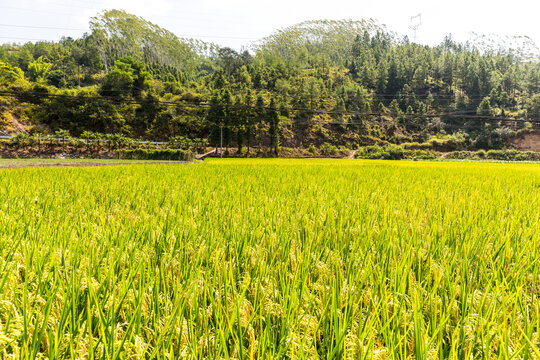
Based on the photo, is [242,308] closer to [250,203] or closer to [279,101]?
[250,203]

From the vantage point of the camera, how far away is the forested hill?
148 ft

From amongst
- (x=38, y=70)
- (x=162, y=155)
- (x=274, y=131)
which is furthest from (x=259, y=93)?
(x=38, y=70)

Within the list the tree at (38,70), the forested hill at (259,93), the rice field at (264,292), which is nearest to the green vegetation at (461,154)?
the forested hill at (259,93)

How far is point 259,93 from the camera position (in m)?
53.8

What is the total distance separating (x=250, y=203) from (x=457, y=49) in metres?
146

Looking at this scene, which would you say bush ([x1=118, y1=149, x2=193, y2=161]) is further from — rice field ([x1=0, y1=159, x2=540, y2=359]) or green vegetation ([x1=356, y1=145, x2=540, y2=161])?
green vegetation ([x1=356, y1=145, x2=540, y2=161])

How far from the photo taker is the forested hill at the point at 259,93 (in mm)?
44969

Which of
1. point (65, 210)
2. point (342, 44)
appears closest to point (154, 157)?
point (65, 210)

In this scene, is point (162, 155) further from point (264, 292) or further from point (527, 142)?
point (527, 142)

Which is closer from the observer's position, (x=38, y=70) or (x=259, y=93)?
(x=259, y=93)

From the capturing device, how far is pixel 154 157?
2783 centimetres

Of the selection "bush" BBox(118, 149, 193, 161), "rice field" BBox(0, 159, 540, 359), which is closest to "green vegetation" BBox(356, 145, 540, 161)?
"bush" BBox(118, 149, 193, 161)

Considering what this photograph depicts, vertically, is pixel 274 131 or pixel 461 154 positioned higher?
pixel 274 131

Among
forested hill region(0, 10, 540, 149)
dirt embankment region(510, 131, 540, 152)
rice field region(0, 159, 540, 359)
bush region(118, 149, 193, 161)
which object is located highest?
forested hill region(0, 10, 540, 149)
